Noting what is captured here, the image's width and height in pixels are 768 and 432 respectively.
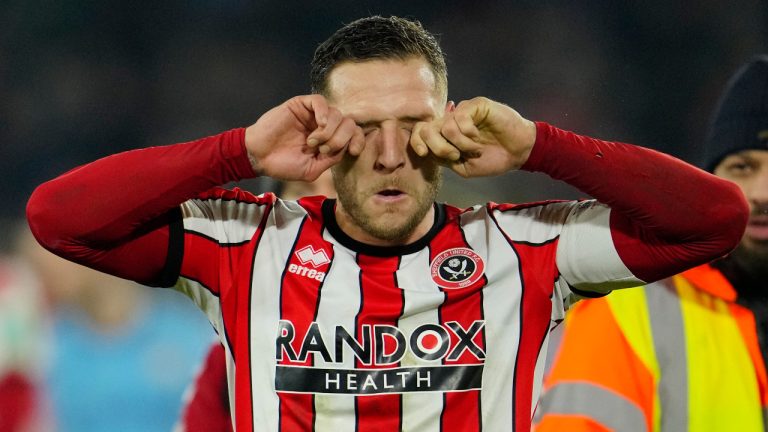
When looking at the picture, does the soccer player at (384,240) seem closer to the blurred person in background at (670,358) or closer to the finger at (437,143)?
the finger at (437,143)

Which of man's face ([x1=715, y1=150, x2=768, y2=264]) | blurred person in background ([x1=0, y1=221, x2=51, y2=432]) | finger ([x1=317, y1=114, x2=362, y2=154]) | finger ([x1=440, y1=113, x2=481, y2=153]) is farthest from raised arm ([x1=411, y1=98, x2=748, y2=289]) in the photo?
blurred person in background ([x1=0, y1=221, x2=51, y2=432])

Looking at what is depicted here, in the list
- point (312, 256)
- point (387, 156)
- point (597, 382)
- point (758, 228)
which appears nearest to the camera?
point (387, 156)

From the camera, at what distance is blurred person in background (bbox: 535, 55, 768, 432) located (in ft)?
7.04

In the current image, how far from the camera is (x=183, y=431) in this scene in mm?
2471

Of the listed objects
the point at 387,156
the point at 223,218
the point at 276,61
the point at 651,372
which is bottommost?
the point at 651,372

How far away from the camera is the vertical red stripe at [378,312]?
1789 mm

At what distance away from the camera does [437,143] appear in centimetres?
172

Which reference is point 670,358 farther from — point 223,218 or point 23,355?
point 23,355

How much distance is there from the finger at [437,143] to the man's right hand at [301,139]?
130mm

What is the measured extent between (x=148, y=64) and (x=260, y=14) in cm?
63

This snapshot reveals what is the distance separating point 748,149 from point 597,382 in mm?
772

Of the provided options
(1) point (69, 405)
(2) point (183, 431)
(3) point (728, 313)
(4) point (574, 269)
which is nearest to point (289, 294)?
(4) point (574, 269)

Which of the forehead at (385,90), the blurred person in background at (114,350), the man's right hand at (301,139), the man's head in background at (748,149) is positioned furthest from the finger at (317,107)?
the blurred person in background at (114,350)

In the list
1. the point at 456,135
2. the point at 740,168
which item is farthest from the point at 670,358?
the point at 456,135
